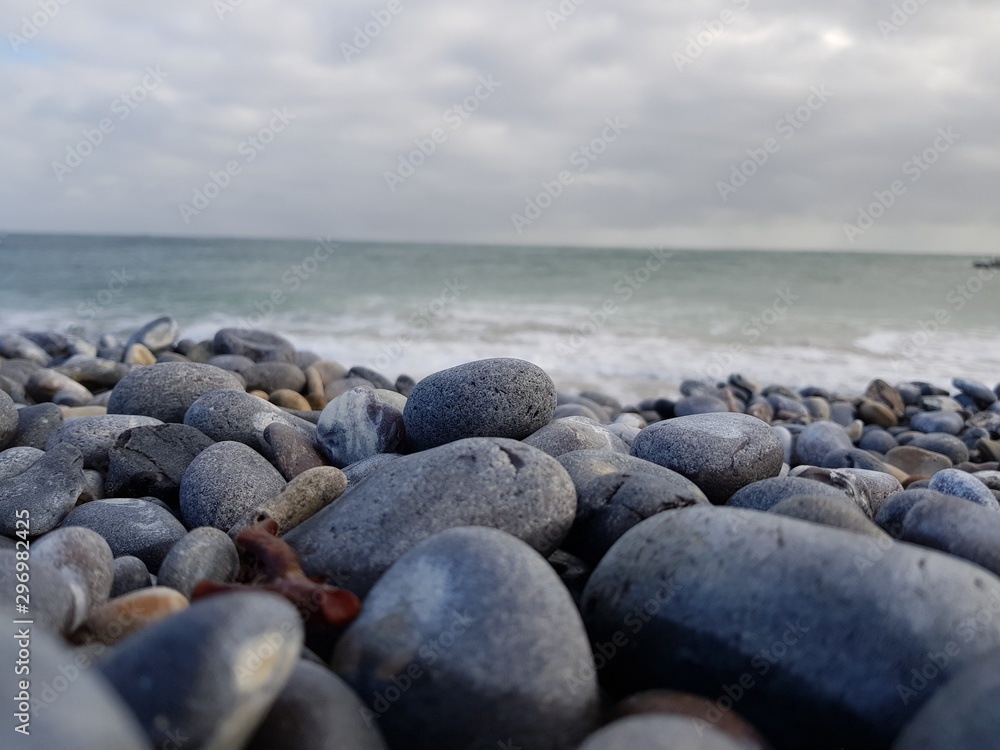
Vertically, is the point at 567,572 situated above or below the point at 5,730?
below

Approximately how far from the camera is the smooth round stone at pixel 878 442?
6.85m

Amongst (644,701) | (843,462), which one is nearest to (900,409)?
(843,462)

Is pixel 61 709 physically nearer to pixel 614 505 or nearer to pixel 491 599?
pixel 491 599

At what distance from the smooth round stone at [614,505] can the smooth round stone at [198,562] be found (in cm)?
117

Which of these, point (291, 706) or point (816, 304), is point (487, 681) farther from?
point (816, 304)

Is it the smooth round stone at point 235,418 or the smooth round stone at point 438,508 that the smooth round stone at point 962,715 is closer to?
the smooth round stone at point 438,508

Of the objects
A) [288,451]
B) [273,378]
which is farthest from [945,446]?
[273,378]

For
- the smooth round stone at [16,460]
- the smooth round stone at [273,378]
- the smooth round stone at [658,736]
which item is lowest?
the smooth round stone at [273,378]

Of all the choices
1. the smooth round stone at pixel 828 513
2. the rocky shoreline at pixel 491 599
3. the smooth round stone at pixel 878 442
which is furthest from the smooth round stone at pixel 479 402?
the smooth round stone at pixel 878 442

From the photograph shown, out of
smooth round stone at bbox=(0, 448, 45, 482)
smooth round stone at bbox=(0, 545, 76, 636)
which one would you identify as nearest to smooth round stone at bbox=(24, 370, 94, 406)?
smooth round stone at bbox=(0, 448, 45, 482)

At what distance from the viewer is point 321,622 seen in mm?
2000

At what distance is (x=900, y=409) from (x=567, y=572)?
7762 millimetres

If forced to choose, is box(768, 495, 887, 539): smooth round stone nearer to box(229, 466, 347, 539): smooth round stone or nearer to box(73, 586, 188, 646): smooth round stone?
box(229, 466, 347, 539): smooth round stone

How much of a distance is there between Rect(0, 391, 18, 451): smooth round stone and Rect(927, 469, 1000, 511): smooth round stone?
453 centimetres
